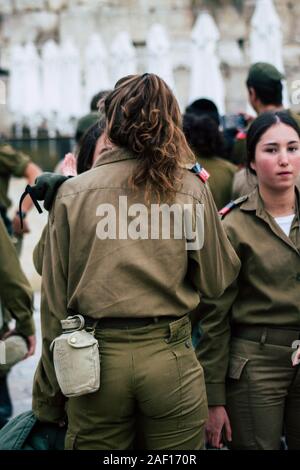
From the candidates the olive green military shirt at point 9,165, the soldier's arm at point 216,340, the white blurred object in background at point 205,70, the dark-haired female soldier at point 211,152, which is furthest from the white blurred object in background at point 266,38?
the soldier's arm at point 216,340

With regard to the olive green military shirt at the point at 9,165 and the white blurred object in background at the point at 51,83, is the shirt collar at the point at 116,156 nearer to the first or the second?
the olive green military shirt at the point at 9,165

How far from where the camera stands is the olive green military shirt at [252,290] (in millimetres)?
3096

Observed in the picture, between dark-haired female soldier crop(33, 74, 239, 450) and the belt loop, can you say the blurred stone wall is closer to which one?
the belt loop

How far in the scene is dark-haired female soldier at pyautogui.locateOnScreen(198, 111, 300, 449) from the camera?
3.09 meters

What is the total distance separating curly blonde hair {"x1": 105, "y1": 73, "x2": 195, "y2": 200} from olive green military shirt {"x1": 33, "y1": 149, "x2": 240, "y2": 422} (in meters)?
0.05

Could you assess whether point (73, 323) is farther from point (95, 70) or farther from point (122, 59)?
point (95, 70)

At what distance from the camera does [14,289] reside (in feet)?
12.0

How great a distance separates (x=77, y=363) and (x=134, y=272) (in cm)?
33

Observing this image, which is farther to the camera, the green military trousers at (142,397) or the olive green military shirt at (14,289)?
the olive green military shirt at (14,289)

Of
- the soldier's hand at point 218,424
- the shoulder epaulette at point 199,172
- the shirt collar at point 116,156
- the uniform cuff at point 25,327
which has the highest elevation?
the shirt collar at point 116,156

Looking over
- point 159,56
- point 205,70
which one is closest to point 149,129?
point 205,70

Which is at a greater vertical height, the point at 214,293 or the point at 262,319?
the point at 214,293

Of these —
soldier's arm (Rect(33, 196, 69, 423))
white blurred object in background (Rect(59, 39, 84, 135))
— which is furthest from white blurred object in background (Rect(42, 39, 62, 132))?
soldier's arm (Rect(33, 196, 69, 423))

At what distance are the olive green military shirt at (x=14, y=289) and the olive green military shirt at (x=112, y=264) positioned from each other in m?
0.77
